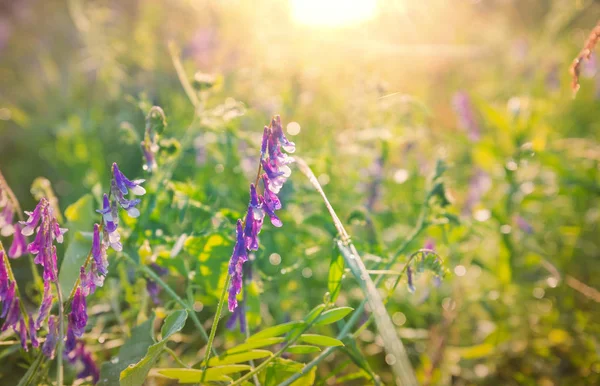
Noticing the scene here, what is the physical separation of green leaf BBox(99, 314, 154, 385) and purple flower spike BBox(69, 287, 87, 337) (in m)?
0.11

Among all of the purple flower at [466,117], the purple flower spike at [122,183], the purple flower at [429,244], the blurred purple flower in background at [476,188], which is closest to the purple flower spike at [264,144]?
the purple flower spike at [122,183]

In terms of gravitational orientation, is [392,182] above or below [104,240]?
below

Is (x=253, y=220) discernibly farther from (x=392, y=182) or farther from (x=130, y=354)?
(x=392, y=182)

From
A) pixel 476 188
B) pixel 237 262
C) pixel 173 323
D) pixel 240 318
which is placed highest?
pixel 237 262

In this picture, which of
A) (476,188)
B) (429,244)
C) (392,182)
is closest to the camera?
(429,244)

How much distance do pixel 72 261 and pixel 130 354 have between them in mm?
198

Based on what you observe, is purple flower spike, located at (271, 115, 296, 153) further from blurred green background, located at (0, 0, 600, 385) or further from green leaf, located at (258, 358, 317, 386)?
green leaf, located at (258, 358, 317, 386)

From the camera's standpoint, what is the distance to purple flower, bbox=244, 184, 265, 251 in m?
0.65

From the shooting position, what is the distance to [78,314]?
2.39 feet

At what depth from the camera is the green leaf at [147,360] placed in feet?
2.24

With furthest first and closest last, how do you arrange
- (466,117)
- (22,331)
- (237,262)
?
(466,117), (22,331), (237,262)

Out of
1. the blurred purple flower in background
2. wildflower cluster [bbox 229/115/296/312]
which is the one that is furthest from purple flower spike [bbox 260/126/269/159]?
the blurred purple flower in background

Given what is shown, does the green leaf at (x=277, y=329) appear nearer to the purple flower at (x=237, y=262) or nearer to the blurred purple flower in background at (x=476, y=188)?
the purple flower at (x=237, y=262)

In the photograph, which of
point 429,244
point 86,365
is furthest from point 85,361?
point 429,244
